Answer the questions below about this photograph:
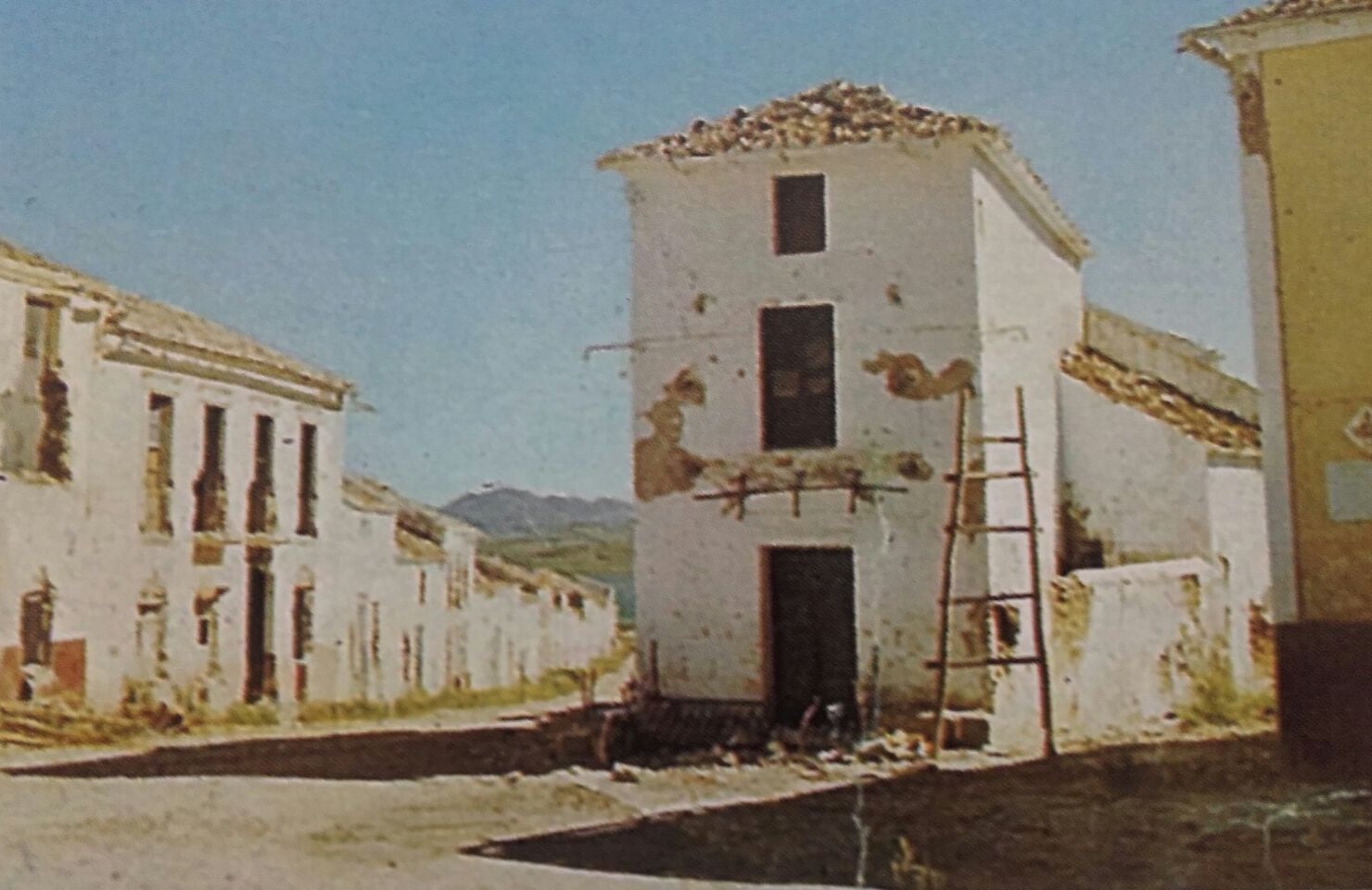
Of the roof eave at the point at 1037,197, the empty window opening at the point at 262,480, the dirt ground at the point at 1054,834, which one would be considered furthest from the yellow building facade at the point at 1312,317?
the empty window opening at the point at 262,480

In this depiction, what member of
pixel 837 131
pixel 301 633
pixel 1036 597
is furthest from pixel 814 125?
pixel 301 633

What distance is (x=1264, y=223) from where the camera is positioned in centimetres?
682

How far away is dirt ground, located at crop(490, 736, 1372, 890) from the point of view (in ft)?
18.7

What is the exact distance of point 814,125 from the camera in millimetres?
8094

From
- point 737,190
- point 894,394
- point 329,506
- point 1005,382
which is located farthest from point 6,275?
point 1005,382

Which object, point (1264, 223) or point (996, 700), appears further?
point (996, 700)

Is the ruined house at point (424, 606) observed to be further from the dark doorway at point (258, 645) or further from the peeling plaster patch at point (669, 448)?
the peeling plaster patch at point (669, 448)

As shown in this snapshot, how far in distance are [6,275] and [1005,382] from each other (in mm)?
5687

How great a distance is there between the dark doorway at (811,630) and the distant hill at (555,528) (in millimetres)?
1334

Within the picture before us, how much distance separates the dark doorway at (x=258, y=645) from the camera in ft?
22.0

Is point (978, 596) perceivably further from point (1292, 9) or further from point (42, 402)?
point (42, 402)

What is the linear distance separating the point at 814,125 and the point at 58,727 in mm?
5055

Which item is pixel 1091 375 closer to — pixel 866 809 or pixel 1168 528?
pixel 1168 528

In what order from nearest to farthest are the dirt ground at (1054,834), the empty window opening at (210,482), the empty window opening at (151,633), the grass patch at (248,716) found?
the dirt ground at (1054,834), the empty window opening at (151,633), the grass patch at (248,716), the empty window opening at (210,482)
